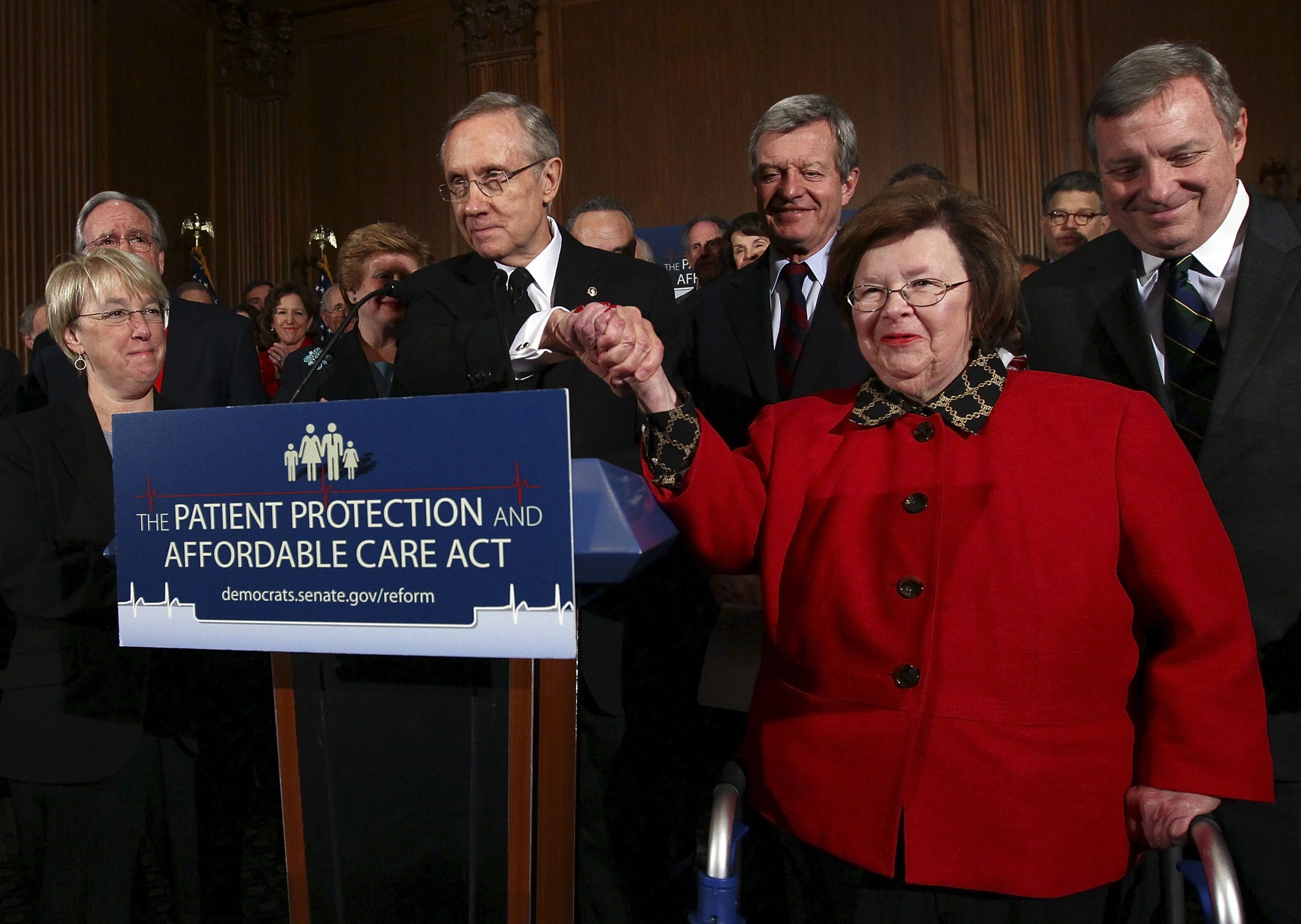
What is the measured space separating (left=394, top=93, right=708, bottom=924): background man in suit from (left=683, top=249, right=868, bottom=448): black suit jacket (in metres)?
0.09

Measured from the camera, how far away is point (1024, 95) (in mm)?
5719

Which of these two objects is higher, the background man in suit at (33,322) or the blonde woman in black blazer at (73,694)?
the background man in suit at (33,322)

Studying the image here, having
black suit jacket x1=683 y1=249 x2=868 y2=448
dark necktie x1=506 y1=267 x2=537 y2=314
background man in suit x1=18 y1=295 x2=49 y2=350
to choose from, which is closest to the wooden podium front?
dark necktie x1=506 y1=267 x2=537 y2=314

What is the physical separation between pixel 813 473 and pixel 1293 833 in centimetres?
84

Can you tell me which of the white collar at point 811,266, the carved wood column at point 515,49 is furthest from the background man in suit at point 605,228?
the carved wood column at point 515,49

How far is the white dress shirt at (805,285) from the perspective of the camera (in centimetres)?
196

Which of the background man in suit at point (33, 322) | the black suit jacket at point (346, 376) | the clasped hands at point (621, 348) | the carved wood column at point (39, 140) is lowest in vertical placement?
the clasped hands at point (621, 348)

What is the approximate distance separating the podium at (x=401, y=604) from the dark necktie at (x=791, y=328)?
2.41 feet

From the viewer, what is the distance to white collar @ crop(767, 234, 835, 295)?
1980mm

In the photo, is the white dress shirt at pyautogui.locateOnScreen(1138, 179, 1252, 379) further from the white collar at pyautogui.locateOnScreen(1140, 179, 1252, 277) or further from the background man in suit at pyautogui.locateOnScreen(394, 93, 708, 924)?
the background man in suit at pyautogui.locateOnScreen(394, 93, 708, 924)

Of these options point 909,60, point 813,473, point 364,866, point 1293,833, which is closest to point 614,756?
point 364,866

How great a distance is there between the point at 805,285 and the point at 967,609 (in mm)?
954

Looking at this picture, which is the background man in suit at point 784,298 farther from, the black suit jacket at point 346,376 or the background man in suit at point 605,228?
the background man in suit at point 605,228

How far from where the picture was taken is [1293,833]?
141 cm
